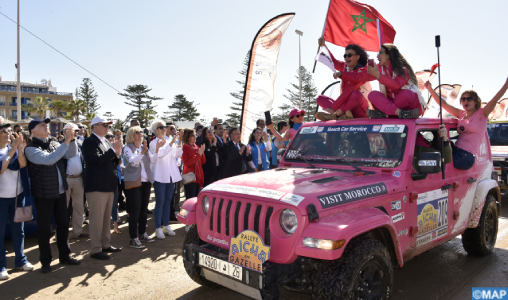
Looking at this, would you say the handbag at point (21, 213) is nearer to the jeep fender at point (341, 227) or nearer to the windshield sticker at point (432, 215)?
the jeep fender at point (341, 227)

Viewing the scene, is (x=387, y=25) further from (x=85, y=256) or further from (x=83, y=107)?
(x=83, y=107)

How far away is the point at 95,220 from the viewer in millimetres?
5281

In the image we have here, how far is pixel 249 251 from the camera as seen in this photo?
3068mm

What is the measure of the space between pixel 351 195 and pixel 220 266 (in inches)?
55.1

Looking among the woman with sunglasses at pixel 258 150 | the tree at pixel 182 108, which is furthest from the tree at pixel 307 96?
the woman with sunglasses at pixel 258 150

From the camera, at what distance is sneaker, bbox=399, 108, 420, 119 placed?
169 inches

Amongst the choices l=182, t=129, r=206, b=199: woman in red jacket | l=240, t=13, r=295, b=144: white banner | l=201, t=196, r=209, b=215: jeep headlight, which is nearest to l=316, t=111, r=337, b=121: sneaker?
l=201, t=196, r=209, b=215: jeep headlight

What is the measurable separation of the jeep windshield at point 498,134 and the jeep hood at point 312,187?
27.7ft

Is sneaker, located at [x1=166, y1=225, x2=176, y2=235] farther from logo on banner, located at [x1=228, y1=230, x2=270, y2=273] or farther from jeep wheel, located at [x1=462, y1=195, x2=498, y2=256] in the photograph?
jeep wheel, located at [x1=462, y1=195, x2=498, y2=256]

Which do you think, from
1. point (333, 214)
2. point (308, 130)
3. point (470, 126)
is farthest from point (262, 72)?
point (333, 214)

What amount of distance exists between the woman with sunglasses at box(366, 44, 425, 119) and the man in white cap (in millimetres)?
3826

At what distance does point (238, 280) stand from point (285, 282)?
0.42 metres

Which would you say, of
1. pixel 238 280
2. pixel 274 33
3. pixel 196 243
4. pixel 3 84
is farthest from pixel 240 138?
pixel 3 84

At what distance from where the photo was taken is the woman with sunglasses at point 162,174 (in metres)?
6.38
